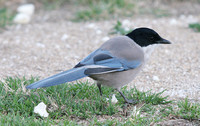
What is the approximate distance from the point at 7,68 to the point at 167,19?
13.2ft

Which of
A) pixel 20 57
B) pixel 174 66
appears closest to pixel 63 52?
pixel 20 57

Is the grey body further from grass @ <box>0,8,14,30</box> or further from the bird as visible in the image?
grass @ <box>0,8,14,30</box>

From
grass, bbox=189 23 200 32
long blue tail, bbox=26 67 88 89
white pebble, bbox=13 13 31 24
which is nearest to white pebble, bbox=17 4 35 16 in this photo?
white pebble, bbox=13 13 31 24

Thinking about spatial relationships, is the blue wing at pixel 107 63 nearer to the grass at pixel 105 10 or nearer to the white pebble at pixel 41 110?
the white pebble at pixel 41 110

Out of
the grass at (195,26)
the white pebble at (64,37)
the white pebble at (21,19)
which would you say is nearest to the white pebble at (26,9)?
the white pebble at (21,19)

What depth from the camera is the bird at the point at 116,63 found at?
333 cm

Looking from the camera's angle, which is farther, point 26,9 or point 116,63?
point 26,9

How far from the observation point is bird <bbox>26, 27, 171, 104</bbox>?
3.33 m

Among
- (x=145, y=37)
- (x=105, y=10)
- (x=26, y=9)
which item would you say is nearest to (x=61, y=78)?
(x=145, y=37)

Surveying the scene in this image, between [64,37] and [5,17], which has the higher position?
[5,17]

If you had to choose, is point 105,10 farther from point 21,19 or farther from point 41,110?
point 41,110

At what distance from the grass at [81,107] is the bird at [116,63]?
19cm

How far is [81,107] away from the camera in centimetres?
346

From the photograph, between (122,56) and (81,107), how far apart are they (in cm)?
70
